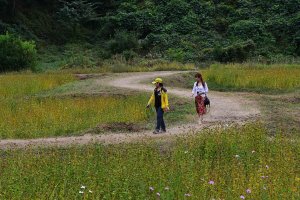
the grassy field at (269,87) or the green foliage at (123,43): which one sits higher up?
the green foliage at (123,43)

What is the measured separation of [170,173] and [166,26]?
140 ft

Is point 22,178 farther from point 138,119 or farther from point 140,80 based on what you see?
point 140,80

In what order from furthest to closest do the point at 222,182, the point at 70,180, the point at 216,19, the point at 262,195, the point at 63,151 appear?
the point at 216,19 < the point at 63,151 < the point at 70,180 < the point at 222,182 < the point at 262,195

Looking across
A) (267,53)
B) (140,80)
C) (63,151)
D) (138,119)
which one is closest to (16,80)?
(140,80)

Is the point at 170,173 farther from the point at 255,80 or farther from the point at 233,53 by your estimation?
the point at 233,53

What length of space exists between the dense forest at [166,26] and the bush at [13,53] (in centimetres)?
810

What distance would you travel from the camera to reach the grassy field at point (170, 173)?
24.6 feet

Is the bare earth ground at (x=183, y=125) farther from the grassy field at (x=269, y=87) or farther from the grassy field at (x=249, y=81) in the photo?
the grassy field at (x=249, y=81)

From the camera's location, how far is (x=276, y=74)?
2689 cm

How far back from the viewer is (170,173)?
8.34m

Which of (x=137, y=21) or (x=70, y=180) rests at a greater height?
(x=137, y=21)

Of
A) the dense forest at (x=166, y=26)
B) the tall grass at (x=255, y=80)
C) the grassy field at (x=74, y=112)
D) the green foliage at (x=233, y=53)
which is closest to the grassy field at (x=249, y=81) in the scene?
the tall grass at (x=255, y=80)

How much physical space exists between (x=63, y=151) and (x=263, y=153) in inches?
194

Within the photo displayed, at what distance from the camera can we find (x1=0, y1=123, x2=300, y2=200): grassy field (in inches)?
295
